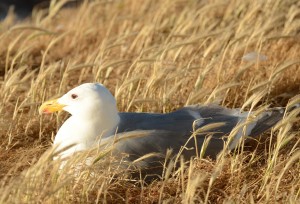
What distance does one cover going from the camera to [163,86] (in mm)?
5910

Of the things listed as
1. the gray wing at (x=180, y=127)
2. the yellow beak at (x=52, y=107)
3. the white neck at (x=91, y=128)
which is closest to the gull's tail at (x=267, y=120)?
the gray wing at (x=180, y=127)

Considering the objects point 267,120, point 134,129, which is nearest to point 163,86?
point 267,120

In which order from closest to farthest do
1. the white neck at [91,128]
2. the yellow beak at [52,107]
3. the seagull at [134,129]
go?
1. the seagull at [134,129]
2. the white neck at [91,128]
3. the yellow beak at [52,107]

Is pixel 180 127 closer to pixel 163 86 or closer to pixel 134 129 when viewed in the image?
pixel 134 129

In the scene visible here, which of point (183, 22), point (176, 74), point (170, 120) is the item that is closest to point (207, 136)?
point (170, 120)

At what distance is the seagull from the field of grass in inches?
5.8

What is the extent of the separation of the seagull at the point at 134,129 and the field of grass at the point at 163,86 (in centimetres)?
15

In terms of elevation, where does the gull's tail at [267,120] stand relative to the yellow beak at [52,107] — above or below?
below

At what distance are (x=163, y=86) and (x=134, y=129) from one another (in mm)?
1093

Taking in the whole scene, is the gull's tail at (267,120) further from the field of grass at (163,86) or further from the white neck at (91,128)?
the white neck at (91,128)

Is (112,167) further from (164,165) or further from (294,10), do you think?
(294,10)

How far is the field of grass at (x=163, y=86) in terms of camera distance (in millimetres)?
4254

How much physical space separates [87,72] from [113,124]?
2.08 metres

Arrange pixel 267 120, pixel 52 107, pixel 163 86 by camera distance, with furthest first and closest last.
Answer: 1. pixel 163 86
2. pixel 267 120
3. pixel 52 107
